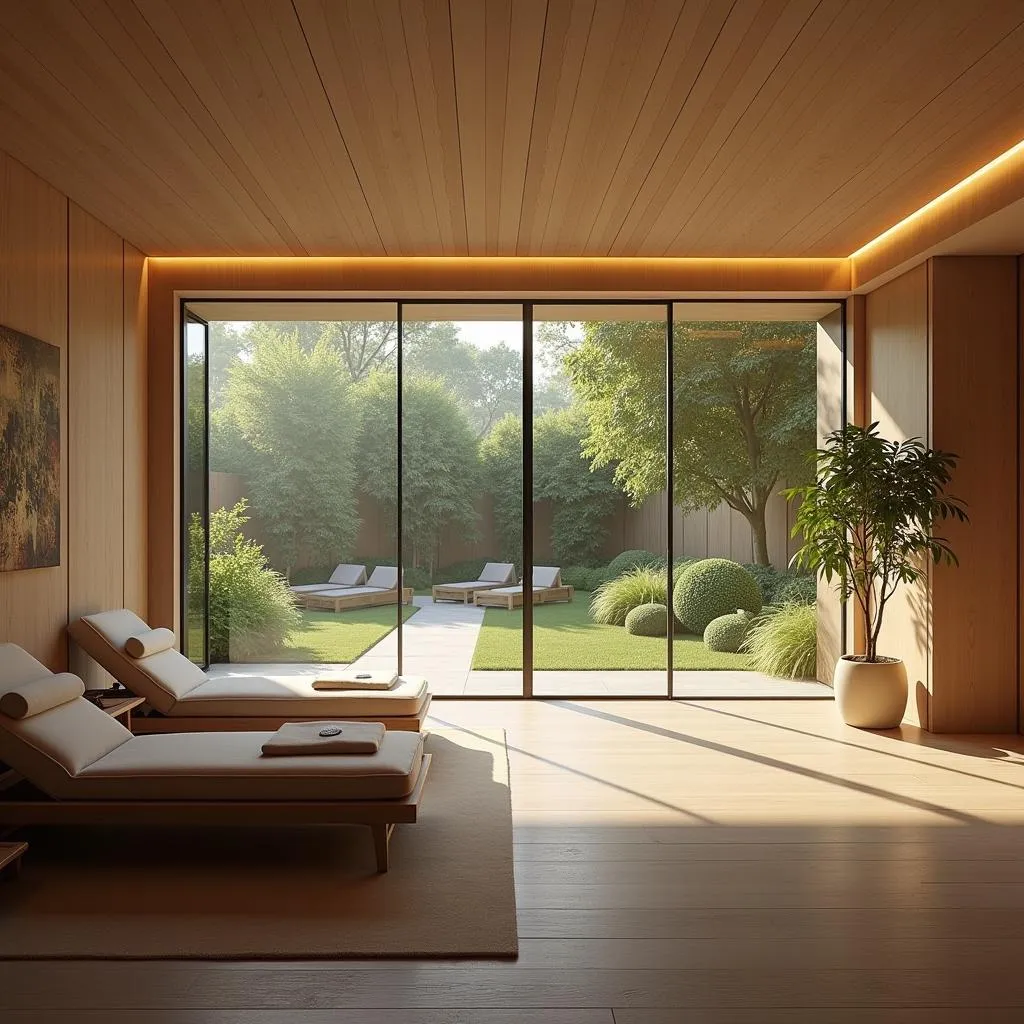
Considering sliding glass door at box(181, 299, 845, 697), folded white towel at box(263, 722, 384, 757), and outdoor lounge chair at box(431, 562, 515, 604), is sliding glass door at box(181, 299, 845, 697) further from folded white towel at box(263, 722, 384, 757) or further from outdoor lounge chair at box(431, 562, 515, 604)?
folded white towel at box(263, 722, 384, 757)

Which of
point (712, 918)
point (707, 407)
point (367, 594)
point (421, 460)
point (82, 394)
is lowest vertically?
point (712, 918)

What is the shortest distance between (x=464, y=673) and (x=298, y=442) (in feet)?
7.34

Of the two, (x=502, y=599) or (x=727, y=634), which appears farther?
(x=727, y=634)

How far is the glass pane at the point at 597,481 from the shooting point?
24.5 ft

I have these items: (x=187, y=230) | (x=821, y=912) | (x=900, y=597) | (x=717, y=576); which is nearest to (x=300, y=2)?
(x=187, y=230)

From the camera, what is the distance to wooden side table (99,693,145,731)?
5062 millimetres

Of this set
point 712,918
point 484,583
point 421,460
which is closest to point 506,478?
point 421,460

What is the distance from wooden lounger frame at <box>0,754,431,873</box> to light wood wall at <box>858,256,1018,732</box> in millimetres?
3993

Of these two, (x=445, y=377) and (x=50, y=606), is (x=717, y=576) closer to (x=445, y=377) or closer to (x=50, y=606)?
(x=445, y=377)

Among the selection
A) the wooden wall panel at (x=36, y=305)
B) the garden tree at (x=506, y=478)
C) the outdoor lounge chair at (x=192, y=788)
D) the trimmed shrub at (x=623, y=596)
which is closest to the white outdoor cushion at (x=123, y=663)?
the wooden wall panel at (x=36, y=305)

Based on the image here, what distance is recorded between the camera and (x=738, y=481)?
25.6 feet

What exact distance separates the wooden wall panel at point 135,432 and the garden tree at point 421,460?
1.58 metres

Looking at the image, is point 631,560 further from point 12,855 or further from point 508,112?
point 12,855

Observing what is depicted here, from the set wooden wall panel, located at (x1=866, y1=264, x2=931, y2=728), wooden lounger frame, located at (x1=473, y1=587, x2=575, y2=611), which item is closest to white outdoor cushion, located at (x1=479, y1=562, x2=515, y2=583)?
wooden lounger frame, located at (x1=473, y1=587, x2=575, y2=611)
